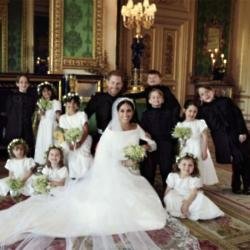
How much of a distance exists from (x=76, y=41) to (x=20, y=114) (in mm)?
2228

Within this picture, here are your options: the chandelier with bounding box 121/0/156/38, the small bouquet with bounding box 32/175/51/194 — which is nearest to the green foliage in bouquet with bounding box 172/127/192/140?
the small bouquet with bounding box 32/175/51/194

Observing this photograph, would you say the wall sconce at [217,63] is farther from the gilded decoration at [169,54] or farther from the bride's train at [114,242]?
the bride's train at [114,242]

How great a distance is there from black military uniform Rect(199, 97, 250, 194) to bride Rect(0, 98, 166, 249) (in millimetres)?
863

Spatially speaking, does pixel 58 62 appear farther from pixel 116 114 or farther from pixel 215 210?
pixel 215 210

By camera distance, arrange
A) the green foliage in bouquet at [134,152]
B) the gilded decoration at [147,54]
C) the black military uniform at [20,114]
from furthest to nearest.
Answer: the gilded decoration at [147,54] < the black military uniform at [20,114] < the green foliage in bouquet at [134,152]

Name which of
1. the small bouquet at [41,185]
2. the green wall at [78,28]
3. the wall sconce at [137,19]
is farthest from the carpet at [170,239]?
the wall sconce at [137,19]

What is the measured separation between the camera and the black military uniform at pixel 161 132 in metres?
4.11

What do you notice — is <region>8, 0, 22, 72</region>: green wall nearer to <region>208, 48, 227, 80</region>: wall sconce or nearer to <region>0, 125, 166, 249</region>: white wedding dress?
<region>0, 125, 166, 249</region>: white wedding dress

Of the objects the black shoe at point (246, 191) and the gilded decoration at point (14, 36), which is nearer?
the black shoe at point (246, 191)

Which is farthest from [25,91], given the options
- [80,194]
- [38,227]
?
[38,227]

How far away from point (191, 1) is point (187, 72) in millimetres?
1644

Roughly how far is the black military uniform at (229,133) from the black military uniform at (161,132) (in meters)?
0.45

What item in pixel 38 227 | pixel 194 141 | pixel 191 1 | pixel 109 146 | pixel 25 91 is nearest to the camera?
pixel 38 227

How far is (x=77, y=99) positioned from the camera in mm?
4500
